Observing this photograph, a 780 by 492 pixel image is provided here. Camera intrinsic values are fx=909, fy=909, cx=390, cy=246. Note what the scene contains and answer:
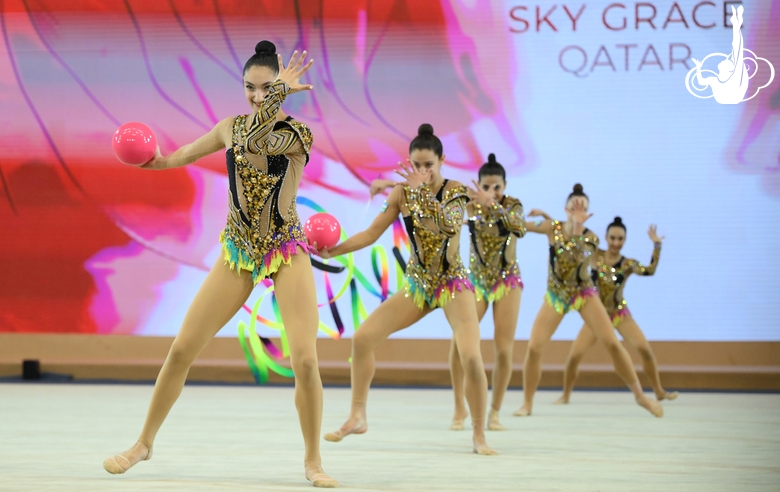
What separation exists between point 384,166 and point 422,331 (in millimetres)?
1474

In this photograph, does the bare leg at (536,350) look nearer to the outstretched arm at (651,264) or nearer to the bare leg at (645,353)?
the bare leg at (645,353)

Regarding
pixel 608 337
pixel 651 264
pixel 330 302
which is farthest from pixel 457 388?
pixel 330 302

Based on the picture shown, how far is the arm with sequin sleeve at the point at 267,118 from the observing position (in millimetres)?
3211

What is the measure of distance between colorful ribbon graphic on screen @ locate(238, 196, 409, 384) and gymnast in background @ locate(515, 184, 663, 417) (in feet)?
6.13

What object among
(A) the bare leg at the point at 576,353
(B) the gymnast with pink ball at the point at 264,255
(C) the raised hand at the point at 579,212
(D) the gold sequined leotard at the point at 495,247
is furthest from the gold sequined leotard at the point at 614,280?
(B) the gymnast with pink ball at the point at 264,255

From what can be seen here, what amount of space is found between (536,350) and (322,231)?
2624 mm

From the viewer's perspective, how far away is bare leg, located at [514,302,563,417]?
238 inches

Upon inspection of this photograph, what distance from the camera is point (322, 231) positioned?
389 cm

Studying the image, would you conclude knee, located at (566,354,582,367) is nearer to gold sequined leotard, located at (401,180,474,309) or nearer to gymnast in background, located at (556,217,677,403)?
gymnast in background, located at (556,217,677,403)

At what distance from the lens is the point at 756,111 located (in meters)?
7.53

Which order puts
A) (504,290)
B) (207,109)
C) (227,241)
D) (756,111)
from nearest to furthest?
(227,241) < (504,290) < (756,111) < (207,109)

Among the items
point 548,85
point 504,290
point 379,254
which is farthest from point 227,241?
point 548,85

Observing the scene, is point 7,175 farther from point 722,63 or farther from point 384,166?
point 722,63

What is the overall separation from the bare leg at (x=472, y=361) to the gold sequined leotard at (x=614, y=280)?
2798mm
